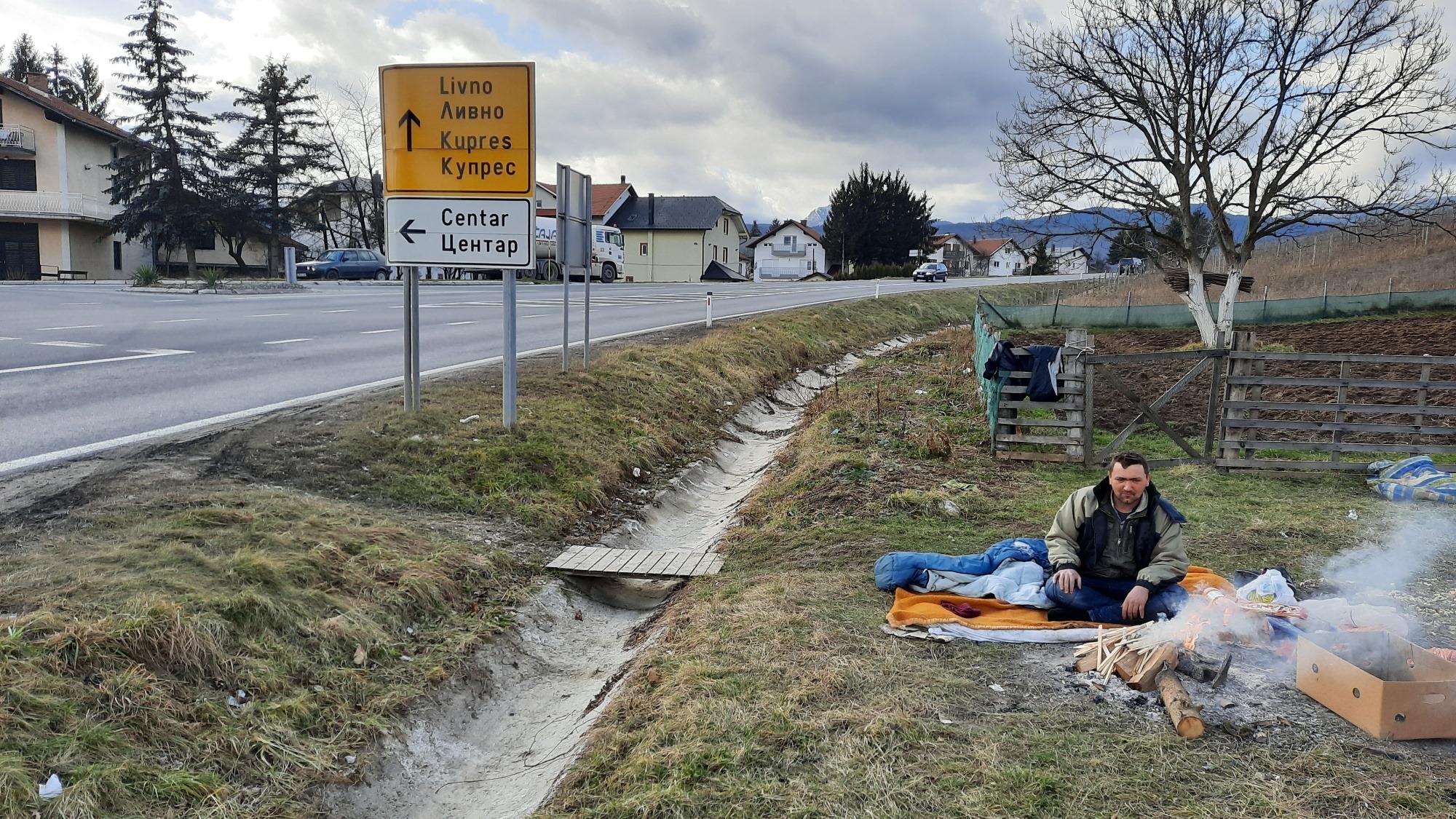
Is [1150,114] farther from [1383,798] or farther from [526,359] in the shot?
[1383,798]

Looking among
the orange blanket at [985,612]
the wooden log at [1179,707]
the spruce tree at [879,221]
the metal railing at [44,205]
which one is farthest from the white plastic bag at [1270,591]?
the spruce tree at [879,221]

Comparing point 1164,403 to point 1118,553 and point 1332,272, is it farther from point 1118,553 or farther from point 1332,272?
point 1332,272

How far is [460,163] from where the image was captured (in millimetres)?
8336

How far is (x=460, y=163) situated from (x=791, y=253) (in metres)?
80.0

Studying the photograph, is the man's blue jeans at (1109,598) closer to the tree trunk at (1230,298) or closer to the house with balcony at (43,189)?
the tree trunk at (1230,298)

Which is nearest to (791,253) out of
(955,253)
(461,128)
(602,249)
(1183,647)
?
(955,253)

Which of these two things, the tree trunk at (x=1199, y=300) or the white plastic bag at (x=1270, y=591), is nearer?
the white plastic bag at (x=1270, y=591)

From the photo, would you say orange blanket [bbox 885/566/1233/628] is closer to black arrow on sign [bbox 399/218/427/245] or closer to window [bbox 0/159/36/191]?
black arrow on sign [bbox 399/218/427/245]

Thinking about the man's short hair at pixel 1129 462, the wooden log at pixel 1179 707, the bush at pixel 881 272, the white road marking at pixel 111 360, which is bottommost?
the wooden log at pixel 1179 707

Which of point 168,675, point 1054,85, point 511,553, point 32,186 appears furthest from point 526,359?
point 32,186

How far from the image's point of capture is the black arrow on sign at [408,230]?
833 centimetres

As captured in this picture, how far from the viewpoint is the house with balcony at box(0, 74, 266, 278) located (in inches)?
1594

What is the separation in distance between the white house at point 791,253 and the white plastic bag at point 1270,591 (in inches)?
3158

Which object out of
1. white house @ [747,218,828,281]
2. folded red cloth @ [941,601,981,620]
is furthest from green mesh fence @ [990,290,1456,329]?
white house @ [747,218,828,281]
